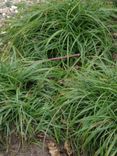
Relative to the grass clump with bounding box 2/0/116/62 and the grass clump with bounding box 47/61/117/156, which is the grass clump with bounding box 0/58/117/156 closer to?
the grass clump with bounding box 47/61/117/156

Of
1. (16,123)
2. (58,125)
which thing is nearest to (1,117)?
(16,123)

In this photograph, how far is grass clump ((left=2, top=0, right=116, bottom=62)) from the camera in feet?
15.5

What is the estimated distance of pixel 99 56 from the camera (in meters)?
4.56

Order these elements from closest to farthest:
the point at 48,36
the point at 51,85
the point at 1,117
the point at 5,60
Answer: the point at 1,117 → the point at 51,85 → the point at 5,60 → the point at 48,36

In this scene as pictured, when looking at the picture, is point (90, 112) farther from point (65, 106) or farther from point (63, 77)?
point (63, 77)

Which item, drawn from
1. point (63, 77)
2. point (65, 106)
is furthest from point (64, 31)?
point (65, 106)

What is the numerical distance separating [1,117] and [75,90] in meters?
0.63

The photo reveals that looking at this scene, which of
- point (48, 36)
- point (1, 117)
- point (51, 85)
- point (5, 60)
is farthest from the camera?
point (48, 36)

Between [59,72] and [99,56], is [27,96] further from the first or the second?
[99,56]

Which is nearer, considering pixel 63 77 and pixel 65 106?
pixel 65 106

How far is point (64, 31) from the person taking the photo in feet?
15.7

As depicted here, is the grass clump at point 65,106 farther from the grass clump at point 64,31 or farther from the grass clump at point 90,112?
the grass clump at point 64,31

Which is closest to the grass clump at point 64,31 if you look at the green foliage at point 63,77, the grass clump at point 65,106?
the green foliage at point 63,77

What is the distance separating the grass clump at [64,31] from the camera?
4.73 metres
